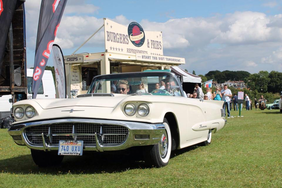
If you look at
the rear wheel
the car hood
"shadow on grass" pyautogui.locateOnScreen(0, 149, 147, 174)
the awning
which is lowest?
"shadow on grass" pyautogui.locateOnScreen(0, 149, 147, 174)

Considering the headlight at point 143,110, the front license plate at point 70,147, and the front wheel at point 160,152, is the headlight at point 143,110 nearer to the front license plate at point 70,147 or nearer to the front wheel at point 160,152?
the front wheel at point 160,152

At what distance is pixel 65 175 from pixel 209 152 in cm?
266

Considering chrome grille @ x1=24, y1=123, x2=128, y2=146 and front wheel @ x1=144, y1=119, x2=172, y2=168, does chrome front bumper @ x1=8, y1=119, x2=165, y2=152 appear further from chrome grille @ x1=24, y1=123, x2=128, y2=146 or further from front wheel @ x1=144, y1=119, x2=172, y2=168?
front wheel @ x1=144, y1=119, x2=172, y2=168

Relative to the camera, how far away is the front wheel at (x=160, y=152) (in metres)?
4.72

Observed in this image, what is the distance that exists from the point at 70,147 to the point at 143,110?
98cm

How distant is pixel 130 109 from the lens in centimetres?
457

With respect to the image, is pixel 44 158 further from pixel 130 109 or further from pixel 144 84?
pixel 144 84

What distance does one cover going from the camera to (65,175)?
4516 millimetres

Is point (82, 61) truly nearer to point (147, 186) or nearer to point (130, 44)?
point (130, 44)

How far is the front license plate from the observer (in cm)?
450

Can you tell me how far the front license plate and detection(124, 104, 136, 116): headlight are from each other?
65 centimetres

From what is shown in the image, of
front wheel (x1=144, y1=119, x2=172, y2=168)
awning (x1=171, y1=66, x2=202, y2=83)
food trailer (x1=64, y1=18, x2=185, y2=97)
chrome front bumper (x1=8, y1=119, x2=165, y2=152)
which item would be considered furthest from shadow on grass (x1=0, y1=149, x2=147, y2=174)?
awning (x1=171, y1=66, x2=202, y2=83)

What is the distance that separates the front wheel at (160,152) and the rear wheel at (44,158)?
4.15 feet

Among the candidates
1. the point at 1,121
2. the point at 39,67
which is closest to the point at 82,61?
the point at 1,121
